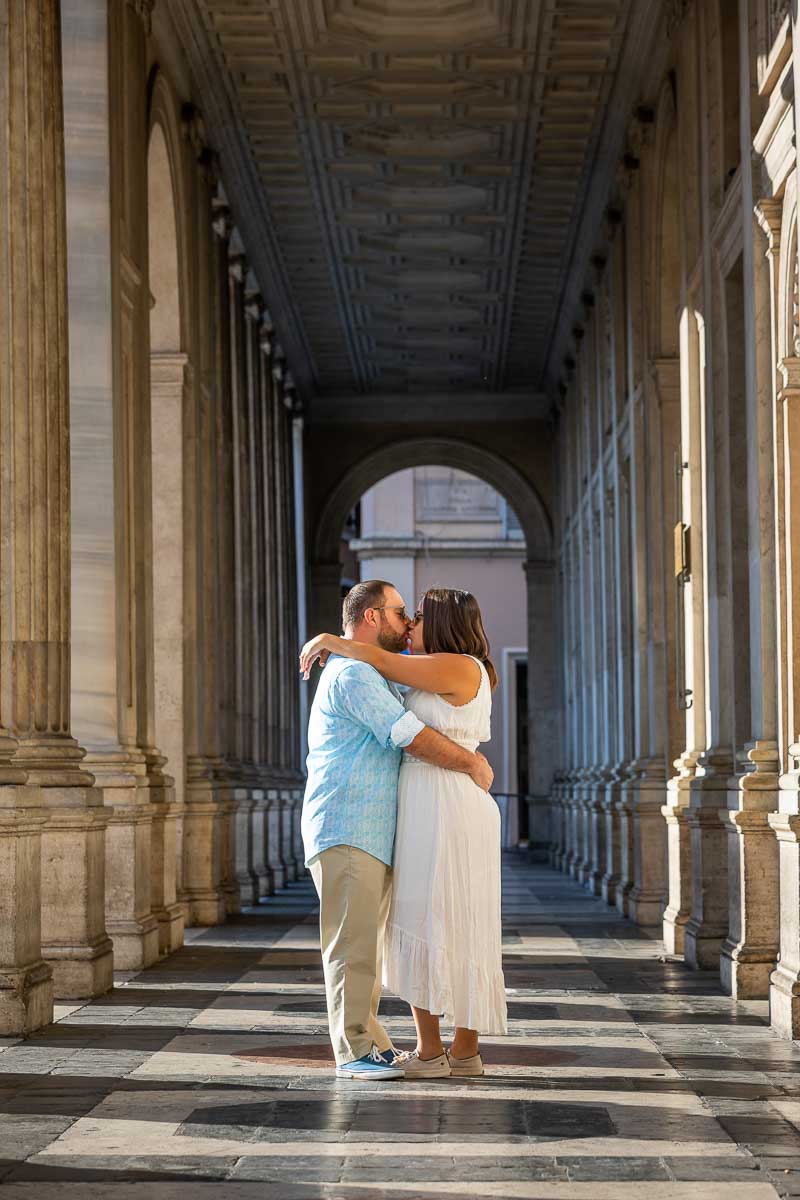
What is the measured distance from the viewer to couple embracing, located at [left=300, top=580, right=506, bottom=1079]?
6.74 metres

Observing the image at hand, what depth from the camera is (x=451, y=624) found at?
701 centimetres

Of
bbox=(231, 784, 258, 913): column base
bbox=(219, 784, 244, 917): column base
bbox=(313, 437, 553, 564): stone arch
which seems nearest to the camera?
bbox=(219, 784, 244, 917): column base

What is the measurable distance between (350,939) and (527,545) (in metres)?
23.3

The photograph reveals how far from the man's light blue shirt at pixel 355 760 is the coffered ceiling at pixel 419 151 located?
9901 millimetres

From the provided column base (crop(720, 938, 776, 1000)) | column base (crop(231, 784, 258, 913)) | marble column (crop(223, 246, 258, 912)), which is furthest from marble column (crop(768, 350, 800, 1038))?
marble column (crop(223, 246, 258, 912))

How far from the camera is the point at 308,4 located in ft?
50.1

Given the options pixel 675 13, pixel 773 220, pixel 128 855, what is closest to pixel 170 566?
pixel 128 855

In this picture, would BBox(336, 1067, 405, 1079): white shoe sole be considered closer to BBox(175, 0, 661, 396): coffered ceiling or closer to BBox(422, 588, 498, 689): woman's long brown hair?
BBox(422, 588, 498, 689): woman's long brown hair

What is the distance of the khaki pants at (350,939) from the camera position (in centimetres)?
675

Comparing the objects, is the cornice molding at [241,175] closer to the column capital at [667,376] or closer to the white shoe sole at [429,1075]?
the column capital at [667,376]

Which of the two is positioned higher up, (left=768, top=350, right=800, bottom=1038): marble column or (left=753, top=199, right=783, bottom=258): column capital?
(left=753, top=199, right=783, bottom=258): column capital

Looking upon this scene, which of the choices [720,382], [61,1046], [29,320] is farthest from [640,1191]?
[720,382]

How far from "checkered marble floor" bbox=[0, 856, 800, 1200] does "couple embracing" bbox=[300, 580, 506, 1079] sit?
25cm

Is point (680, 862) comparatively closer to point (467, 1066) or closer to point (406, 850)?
point (467, 1066)
